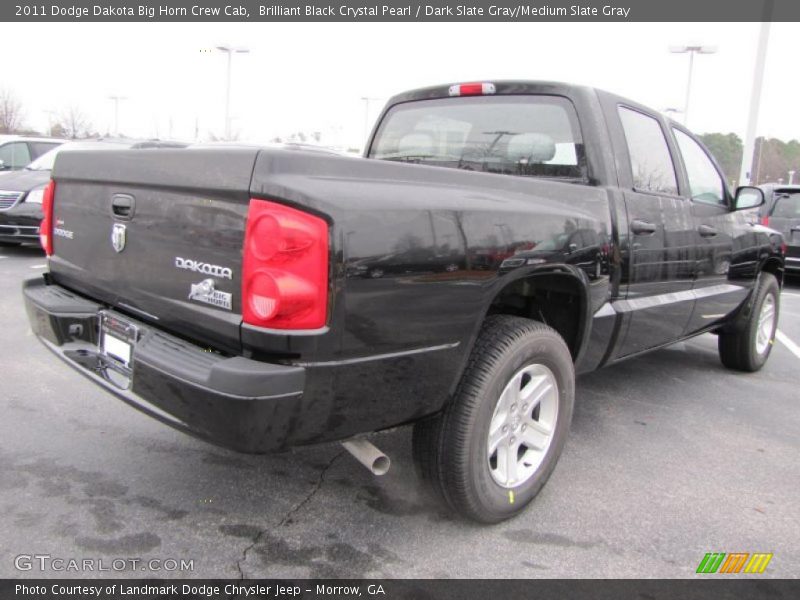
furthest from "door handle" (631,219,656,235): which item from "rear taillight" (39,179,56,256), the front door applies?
"rear taillight" (39,179,56,256)

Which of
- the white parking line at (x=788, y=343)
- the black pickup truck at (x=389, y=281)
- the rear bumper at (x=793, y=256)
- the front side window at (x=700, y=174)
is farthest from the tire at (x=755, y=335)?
the rear bumper at (x=793, y=256)

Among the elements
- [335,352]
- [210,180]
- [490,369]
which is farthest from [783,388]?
[210,180]

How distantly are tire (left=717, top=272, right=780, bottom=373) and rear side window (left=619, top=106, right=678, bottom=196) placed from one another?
1.81 metres

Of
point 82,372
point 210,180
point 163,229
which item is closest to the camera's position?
point 210,180

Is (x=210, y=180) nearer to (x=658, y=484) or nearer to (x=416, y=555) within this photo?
(x=416, y=555)

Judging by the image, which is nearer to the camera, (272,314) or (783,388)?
(272,314)

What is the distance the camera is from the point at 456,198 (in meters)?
2.26

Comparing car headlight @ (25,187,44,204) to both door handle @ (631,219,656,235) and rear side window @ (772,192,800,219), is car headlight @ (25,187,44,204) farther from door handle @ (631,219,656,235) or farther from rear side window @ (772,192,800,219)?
rear side window @ (772,192,800,219)

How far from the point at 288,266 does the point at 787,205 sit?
10902 millimetres

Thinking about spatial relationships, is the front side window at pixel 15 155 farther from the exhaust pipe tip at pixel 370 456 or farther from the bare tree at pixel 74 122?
the bare tree at pixel 74 122

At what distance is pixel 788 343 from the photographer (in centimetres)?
657

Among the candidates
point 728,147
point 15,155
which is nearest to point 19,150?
point 15,155

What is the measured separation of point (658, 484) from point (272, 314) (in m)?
2.23

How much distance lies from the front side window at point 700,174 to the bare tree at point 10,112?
48.7m
